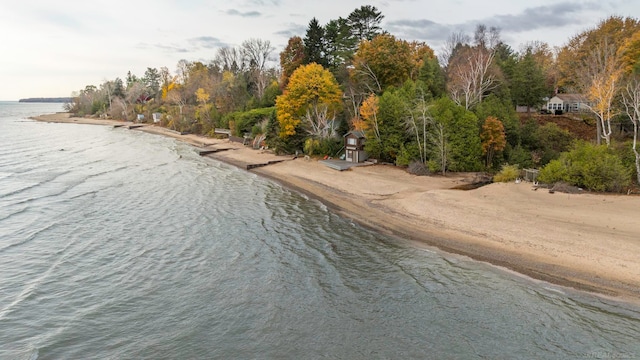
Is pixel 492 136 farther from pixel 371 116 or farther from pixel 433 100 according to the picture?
pixel 371 116

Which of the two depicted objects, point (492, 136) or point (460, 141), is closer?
point (460, 141)

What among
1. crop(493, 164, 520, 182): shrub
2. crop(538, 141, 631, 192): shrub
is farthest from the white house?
crop(493, 164, 520, 182): shrub

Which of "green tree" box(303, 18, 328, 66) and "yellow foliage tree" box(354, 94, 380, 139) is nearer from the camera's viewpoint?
"yellow foliage tree" box(354, 94, 380, 139)

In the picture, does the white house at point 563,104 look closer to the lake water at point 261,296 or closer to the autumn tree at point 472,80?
the autumn tree at point 472,80

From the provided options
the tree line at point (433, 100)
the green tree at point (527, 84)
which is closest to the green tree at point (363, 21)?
the tree line at point (433, 100)

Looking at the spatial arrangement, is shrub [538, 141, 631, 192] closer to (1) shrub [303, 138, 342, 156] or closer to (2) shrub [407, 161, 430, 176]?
(2) shrub [407, 161, 430, 176]

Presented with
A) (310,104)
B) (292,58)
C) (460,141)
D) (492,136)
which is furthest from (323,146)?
(292,58)

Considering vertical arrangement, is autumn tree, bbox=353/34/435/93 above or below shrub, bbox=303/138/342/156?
Result: above
